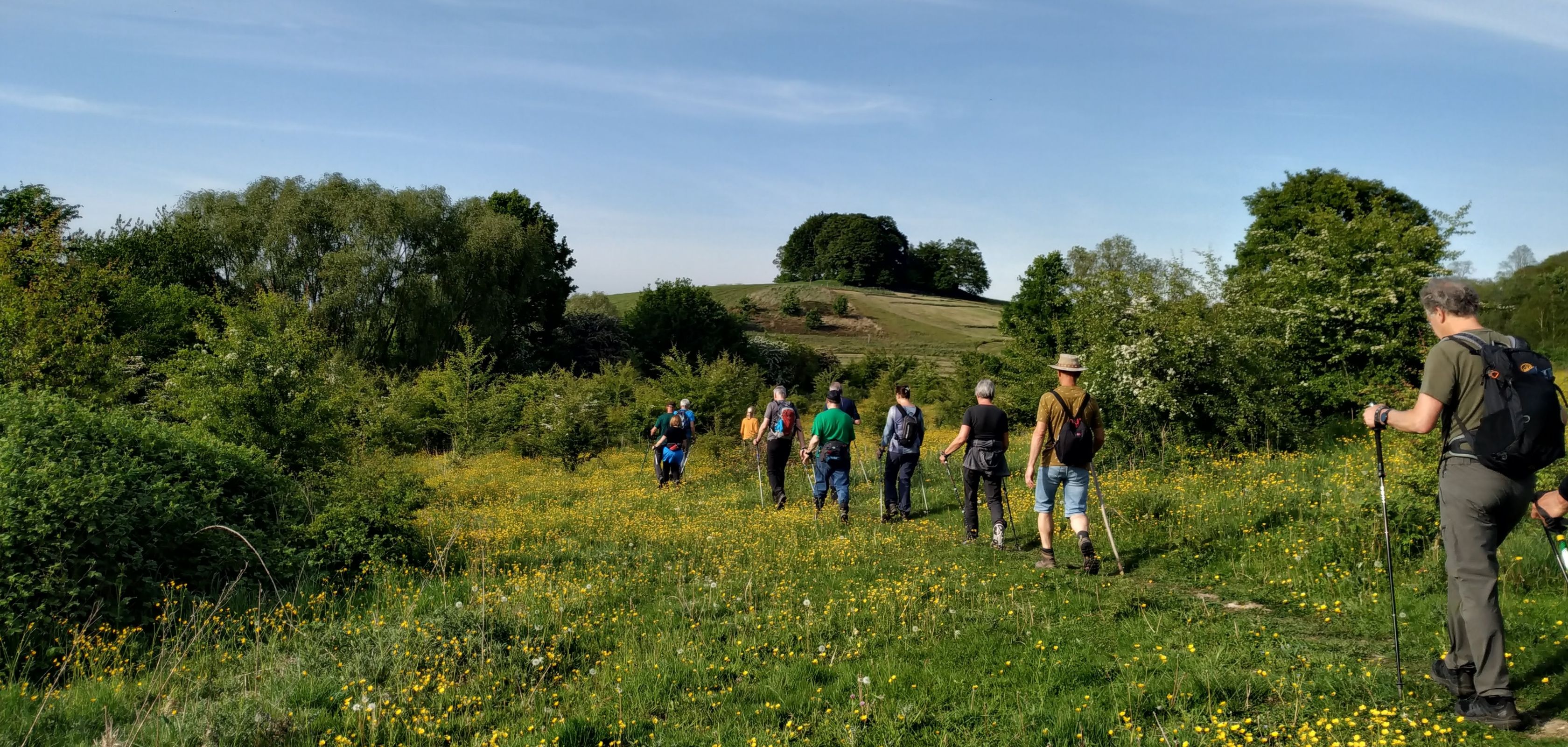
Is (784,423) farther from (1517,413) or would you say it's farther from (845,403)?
(1517,413)

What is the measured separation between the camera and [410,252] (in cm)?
4112

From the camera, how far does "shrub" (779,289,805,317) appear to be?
81.0 m

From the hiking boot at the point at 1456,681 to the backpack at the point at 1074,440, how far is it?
140 inches

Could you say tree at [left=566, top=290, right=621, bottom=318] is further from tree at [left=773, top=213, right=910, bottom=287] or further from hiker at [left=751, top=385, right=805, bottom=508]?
hiker at [left=751, top=385, right=805, bottom=508]

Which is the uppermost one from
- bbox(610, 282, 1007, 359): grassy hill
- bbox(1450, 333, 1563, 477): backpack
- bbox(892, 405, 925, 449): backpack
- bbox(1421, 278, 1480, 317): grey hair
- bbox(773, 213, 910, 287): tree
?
bbox(773, 213, 910, 287): tree

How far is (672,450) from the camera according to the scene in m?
16.9

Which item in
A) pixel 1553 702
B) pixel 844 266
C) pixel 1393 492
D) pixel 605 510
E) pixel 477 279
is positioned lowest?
pixel 605 510

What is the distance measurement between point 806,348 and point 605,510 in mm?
50447

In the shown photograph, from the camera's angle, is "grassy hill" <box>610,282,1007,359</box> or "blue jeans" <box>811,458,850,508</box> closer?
"blue jeans" <box>811,458,850,508</box>

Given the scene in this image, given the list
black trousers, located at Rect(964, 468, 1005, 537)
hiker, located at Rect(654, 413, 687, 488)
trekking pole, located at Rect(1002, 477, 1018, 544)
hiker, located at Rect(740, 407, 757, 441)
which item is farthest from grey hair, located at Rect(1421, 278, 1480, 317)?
hiker, located at Rect(740, 407, 757, 441)

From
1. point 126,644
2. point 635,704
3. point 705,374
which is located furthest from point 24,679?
point 705,374

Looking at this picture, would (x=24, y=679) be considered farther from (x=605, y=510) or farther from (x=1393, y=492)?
(x=1393, y=492)

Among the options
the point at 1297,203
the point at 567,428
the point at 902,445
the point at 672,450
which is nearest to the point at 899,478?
the point at 902,445

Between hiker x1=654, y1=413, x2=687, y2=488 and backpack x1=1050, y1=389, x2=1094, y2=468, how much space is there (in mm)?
9434
